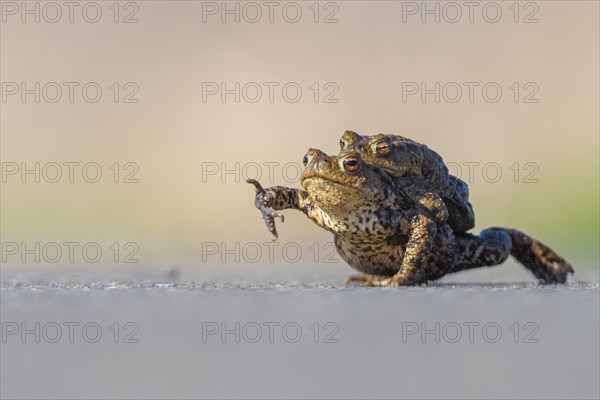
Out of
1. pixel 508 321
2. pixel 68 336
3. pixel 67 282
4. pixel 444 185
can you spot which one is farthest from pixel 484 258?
pixel 68 336

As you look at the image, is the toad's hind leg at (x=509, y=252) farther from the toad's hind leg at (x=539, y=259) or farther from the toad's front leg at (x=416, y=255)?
the toad's front leg at (x=416, y=255)

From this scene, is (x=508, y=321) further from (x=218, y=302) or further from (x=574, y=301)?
(x=218, y=302)

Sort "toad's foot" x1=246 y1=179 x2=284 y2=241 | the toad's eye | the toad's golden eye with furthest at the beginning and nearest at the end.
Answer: "toad's foot" x1=246 y1=179 x2=284 y2=241 → the toad's eye → the toad's golden eye

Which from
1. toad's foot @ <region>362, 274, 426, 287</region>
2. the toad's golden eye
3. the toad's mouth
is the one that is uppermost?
the toad's golden eye

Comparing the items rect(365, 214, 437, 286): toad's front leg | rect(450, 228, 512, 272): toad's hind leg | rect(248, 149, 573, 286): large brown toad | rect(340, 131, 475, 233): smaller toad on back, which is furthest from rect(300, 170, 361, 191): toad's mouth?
rect(450, 228, 512, 272): toad's hind leg

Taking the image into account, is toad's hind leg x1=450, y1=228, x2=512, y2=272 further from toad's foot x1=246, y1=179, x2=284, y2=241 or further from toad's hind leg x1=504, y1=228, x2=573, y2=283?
toad's foot x1=246, y1=179, x2=284, y2=241

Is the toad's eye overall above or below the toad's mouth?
above

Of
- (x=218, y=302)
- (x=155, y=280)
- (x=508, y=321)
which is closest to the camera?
(x=508, y=321)
